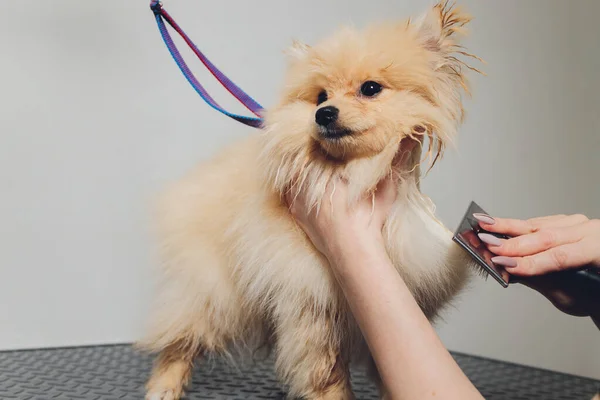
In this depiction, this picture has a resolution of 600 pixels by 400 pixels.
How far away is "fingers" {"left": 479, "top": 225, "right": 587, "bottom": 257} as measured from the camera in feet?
2.71

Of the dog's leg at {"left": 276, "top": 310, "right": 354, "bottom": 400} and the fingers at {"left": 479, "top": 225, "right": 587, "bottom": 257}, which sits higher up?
the fingers at {"left": 479, "top": 225, "right": 587, "bottom": 257}

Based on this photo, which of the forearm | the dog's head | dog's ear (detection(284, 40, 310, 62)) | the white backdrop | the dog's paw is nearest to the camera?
the forearm

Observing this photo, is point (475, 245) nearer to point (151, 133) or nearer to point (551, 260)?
point (551, 260)

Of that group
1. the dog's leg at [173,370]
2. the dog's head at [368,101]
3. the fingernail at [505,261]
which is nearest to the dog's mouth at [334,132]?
the dog's head at [368,101]

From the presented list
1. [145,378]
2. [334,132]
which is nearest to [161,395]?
[145,378]

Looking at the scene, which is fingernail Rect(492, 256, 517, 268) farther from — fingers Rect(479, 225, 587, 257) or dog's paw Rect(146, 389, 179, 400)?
dog's paw Rect(146, 389, 179, 400)

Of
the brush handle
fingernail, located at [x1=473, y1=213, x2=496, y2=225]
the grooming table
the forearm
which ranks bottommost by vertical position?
the grooming table

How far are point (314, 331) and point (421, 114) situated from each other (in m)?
0.39

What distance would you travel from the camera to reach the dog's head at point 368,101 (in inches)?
33.6

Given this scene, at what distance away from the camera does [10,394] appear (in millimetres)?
1097

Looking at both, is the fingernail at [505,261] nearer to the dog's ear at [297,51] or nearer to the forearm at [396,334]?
the forearm at [396,334]

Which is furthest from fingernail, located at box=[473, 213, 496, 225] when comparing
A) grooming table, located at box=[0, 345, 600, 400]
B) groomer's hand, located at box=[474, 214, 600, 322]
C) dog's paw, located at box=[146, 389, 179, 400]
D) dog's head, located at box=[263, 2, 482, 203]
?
dog's paw, located at box=[146, 389, 179, 400]

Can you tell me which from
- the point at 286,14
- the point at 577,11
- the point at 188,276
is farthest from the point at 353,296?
the point at 577,11

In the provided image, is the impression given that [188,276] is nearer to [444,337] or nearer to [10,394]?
[10,394]
